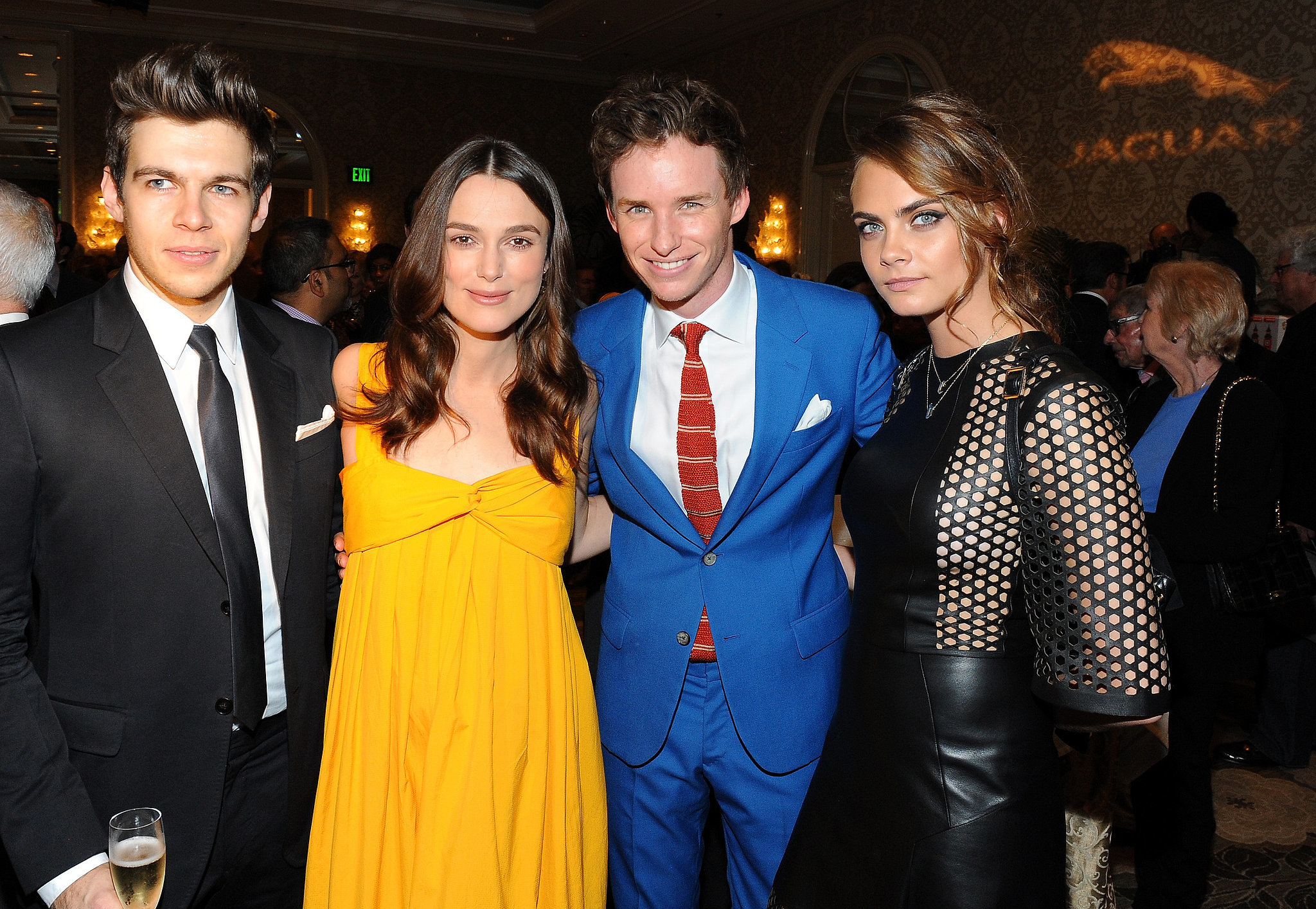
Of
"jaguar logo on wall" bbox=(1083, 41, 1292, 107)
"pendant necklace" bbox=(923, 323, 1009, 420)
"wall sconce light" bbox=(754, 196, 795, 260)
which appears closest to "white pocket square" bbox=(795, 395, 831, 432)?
"pendant necklace" bbox=(923, 323, 1009, 420)

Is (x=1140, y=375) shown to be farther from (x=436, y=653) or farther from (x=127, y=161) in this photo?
(x=127, y=161)

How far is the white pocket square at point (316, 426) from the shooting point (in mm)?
1759

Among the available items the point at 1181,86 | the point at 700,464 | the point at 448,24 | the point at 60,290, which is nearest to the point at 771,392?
the point at 700,464

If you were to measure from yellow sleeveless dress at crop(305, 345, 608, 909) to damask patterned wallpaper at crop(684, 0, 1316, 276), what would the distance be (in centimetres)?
500

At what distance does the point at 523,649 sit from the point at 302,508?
475mm

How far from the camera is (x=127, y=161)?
1602mm

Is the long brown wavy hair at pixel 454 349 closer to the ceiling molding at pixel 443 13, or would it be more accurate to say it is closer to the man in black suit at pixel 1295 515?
the man in black suit at pixel 1295 515

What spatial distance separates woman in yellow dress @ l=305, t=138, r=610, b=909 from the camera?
1670 millimetres

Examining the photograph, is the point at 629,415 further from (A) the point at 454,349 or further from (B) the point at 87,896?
(B) the point at 87,896

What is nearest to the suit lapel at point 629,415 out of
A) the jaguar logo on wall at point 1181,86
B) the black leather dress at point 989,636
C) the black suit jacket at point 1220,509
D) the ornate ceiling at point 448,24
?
the black leather dress at point 989,636

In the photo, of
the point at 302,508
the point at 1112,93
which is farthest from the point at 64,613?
the point at 1112,93

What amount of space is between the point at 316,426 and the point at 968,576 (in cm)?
118

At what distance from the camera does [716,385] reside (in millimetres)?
1997

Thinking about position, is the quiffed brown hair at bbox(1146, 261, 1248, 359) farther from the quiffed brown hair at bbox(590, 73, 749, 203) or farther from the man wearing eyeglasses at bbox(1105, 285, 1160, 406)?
the quiffed brown hair at bbox(590, 73, 749, 203)
